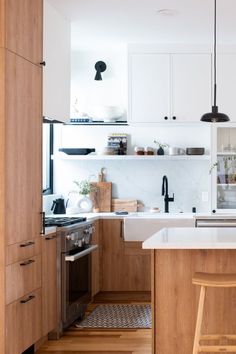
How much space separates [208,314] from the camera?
12.0 ft

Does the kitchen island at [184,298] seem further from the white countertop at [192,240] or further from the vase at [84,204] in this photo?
the vase at [84,204]

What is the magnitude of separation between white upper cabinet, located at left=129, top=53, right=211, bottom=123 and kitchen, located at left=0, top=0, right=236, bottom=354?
0.01m

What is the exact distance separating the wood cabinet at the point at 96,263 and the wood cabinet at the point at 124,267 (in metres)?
0.08

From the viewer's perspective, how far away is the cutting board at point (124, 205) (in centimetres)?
648

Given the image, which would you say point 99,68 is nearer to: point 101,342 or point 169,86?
point 169,86

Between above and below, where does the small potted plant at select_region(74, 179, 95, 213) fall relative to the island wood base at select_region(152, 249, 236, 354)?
above

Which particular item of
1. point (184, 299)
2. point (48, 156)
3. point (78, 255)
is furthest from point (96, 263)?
point (184, 299)

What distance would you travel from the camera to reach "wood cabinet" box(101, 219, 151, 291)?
5918mm

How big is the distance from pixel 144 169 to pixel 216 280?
3.41 metres

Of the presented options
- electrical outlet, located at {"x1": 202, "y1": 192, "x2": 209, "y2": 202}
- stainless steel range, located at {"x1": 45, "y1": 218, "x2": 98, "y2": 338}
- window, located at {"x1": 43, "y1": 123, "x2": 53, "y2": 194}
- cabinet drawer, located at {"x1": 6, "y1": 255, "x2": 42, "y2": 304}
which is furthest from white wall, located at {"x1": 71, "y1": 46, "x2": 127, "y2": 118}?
cabinet drawer, located at {"x1": 6, "y1": 255, "x2": 42, "y2": 304}

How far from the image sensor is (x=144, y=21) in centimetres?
541

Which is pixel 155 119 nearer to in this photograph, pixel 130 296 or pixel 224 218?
pixel 224 218

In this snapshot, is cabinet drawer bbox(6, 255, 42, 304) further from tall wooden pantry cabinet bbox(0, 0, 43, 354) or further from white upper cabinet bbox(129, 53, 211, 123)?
white upper cabinet bbox(129, 53, 211, 123)

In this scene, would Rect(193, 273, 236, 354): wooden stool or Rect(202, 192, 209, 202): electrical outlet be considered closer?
Rect(193, 273, 236, 354): wooden stool
